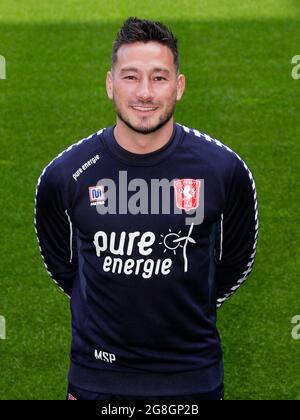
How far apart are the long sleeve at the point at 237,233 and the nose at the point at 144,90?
0.46 m

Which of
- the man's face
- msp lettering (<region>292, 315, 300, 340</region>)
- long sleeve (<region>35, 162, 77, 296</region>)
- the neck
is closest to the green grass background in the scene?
msp lettering (<region>292, 315, 300, 340</region>)

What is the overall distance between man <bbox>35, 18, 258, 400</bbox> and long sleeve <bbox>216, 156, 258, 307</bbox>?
0.13ft

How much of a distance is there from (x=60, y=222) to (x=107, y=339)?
1.78 feet

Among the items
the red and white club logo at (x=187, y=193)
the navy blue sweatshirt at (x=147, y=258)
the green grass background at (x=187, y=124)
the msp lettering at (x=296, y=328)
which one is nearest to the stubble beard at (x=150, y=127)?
the navy blue sweatshirt at (x=147, y=258)

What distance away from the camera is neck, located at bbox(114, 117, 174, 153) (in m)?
3.21

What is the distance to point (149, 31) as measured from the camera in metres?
3.18

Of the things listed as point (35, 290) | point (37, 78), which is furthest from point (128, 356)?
point (37, 78)

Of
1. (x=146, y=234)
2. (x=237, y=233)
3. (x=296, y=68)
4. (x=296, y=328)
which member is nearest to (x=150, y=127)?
(x=146, y=234)

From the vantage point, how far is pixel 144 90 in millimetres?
3100

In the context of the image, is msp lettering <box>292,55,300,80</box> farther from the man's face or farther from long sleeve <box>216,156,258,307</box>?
the man's face

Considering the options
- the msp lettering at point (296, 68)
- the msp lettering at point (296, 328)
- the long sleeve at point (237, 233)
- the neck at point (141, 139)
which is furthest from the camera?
the msp lettering at point (296, 68)

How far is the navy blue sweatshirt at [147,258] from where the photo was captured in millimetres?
3221

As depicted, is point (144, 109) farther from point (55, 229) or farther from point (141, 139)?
point (55, 229)

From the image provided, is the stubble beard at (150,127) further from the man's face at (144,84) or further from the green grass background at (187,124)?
the green grass background at (187,124)
